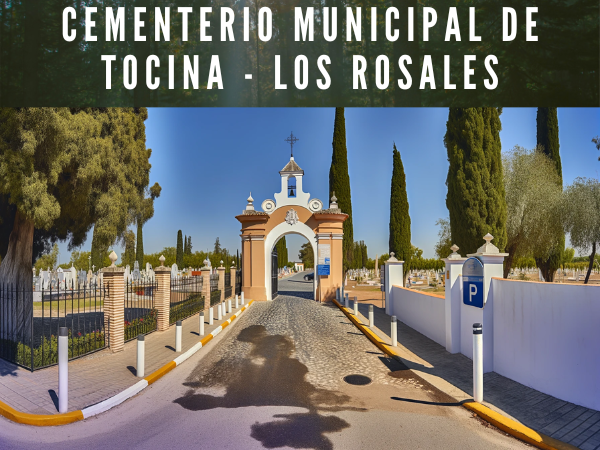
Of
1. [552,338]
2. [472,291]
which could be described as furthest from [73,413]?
[472,291]

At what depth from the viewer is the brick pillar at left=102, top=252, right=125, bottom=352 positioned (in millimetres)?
8977

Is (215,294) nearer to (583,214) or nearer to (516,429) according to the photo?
(516,429)

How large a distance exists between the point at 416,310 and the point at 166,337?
7883mm

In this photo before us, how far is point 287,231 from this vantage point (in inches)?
907

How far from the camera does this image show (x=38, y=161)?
30.0 feet

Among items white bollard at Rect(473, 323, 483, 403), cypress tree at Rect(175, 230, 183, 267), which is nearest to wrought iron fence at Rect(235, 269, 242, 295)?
white bollard at Rect(473, 323, 483, 403)

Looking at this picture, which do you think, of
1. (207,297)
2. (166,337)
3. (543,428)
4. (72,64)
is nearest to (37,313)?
(207,297)

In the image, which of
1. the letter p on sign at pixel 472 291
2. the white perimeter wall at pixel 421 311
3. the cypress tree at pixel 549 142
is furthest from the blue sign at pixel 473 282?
the cypress tree at pixel 549 142

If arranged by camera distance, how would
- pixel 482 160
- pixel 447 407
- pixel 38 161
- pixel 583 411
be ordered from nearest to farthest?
pixel 583 411
pixel 447 407
pixel 38 161
pixel 482 160

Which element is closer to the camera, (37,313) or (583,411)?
(583,411)

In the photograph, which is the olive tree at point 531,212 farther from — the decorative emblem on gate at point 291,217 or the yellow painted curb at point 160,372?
the yellow painted curb at point 160,372

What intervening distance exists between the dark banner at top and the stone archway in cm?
1269

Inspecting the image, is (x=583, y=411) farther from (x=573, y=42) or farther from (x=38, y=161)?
(x=38, y=161)

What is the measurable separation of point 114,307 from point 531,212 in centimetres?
1952
